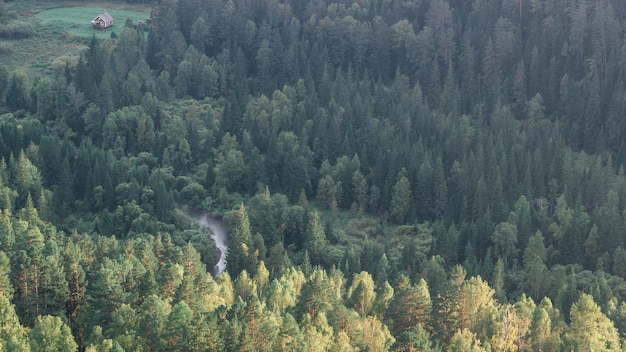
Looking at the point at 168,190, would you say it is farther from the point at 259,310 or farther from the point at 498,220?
the point at 259,310

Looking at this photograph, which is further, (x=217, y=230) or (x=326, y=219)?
(x=326, y=219)

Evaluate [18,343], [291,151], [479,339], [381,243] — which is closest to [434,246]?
[381,243]

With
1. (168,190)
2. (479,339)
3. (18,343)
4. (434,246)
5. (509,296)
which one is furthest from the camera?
(168,190)

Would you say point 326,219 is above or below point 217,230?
above

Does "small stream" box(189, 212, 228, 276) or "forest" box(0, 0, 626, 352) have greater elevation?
"forest" box(0, 0, 626, 352)

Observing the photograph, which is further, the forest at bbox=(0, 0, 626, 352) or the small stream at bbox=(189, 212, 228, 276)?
the small stream at bbox=(189, 212, 228, 276)
